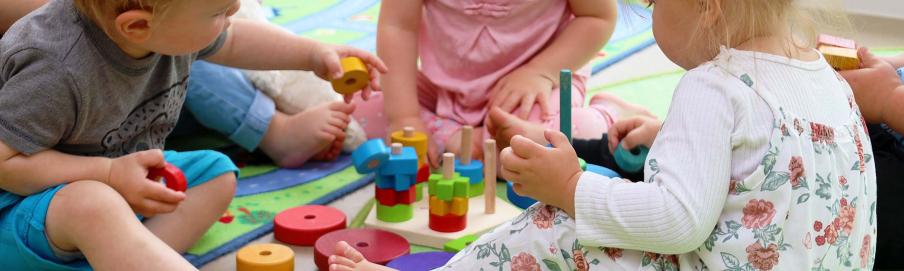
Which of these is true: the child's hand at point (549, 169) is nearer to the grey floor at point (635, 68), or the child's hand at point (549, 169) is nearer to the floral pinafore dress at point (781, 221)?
the floral pinafore dress at point (781, 221)

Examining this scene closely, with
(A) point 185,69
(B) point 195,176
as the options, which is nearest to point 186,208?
(B) point 195,176

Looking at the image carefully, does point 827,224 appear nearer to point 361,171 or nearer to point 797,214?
point 797,214

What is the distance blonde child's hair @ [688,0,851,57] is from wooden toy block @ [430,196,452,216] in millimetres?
399

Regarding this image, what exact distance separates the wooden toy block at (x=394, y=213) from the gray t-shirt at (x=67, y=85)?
280 mm

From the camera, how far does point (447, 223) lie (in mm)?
1050

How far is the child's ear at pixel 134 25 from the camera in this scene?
32.3 inches

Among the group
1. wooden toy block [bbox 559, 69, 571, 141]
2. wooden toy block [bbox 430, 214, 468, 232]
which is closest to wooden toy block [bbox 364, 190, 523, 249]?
wooden toy block [bbox 430, 214, 468, 232]

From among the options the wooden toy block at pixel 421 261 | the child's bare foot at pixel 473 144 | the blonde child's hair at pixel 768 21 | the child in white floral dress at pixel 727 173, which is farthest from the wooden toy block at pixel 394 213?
the blonde child's hair at pixel 768 21

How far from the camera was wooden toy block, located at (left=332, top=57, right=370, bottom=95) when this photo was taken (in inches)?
41.1

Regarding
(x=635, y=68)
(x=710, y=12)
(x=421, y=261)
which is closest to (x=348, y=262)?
(x=421, y=261)

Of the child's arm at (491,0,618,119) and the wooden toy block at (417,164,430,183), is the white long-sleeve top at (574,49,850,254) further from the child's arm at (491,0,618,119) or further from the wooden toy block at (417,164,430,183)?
the child's arm at (491,0,618,119)

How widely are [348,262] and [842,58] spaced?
53cm

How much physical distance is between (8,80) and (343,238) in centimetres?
36

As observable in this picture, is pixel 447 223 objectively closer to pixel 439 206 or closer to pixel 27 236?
pixel 439 206
